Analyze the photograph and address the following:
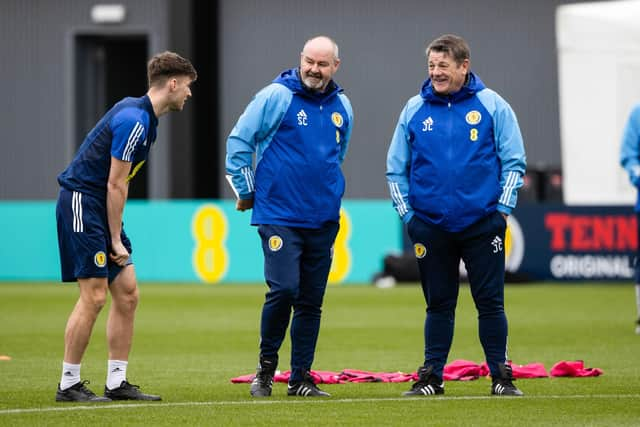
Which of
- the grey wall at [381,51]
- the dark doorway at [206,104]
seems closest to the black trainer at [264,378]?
the dark doorway at [206,104]

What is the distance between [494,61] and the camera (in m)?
30.0

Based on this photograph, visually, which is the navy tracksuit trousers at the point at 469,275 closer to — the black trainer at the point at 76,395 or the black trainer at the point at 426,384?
the black trainer at the point at 426,384

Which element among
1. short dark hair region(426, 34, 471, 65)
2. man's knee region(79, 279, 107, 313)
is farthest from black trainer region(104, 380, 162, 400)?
short dark hair region(426, 34, 471, 65)

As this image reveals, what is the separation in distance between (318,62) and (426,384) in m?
2.07

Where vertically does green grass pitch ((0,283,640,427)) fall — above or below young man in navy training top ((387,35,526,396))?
below

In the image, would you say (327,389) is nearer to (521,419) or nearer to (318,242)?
(318,242)

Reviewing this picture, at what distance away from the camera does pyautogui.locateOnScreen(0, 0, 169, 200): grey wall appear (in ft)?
101

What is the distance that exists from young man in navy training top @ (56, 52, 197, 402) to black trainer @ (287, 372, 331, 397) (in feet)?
2.86

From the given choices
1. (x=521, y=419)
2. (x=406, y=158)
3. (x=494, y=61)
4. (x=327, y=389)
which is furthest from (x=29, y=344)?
(x=494, y=61)

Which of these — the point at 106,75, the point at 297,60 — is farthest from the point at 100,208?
the point at 106,75

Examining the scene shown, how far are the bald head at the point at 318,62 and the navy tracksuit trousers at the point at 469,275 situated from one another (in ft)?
3.39

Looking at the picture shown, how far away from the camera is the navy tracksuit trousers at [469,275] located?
8.63 m

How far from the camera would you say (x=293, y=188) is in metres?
8.67

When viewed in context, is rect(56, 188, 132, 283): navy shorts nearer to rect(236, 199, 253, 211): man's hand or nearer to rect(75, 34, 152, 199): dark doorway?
rect(236, 199, 253, 211): man's hand
